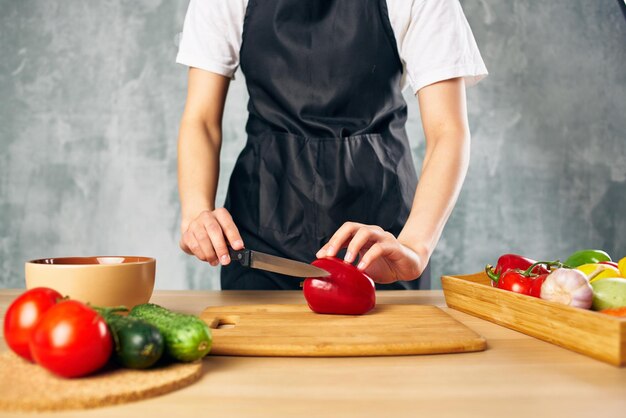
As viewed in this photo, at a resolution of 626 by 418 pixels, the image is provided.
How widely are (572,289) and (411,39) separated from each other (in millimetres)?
792

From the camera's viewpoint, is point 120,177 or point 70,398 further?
point 120,177

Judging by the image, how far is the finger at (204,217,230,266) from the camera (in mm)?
1188

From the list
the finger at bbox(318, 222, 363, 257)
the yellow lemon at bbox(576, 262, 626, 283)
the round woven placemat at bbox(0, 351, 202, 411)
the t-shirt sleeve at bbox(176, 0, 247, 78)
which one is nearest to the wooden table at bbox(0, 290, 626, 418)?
the round woven placemat at bbox(0, 351, 202, 411)

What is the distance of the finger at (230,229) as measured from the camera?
1183 mm

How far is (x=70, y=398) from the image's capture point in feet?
2.04

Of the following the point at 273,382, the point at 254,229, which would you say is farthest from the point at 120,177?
the point at 273,382

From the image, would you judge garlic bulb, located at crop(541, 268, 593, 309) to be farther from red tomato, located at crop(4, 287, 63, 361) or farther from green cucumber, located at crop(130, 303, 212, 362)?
red tomato, located at crop(4, 287, 63, 361)

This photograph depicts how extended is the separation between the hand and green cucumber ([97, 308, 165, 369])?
1.52 ft

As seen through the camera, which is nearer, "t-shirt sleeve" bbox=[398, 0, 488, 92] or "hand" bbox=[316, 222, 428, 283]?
"hand" bbox=[316, 222, 428, 283]

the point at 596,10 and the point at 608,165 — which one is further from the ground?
the point at 596,10

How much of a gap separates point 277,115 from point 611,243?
2630mm

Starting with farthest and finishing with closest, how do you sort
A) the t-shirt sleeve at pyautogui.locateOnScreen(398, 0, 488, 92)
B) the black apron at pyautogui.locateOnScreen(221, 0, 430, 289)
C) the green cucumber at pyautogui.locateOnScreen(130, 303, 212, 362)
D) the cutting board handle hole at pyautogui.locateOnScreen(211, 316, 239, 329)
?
the black apron at pyautogui.locateOnScreen(221, 0, 430, 289) → the t-shirt sleeve at pyautogui.locateOnScreen(398, 0, 488, 92) → the cutting board handle hole at pyautogui.locateOnScreen(211, 316, 239, 329) → the green cucumber at pyautogui.locateOnScreen(130, 303, 212, 362)

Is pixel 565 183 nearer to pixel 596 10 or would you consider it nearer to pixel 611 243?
pixel 611 243

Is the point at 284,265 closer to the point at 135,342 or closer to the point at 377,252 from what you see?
the point at 377,252
